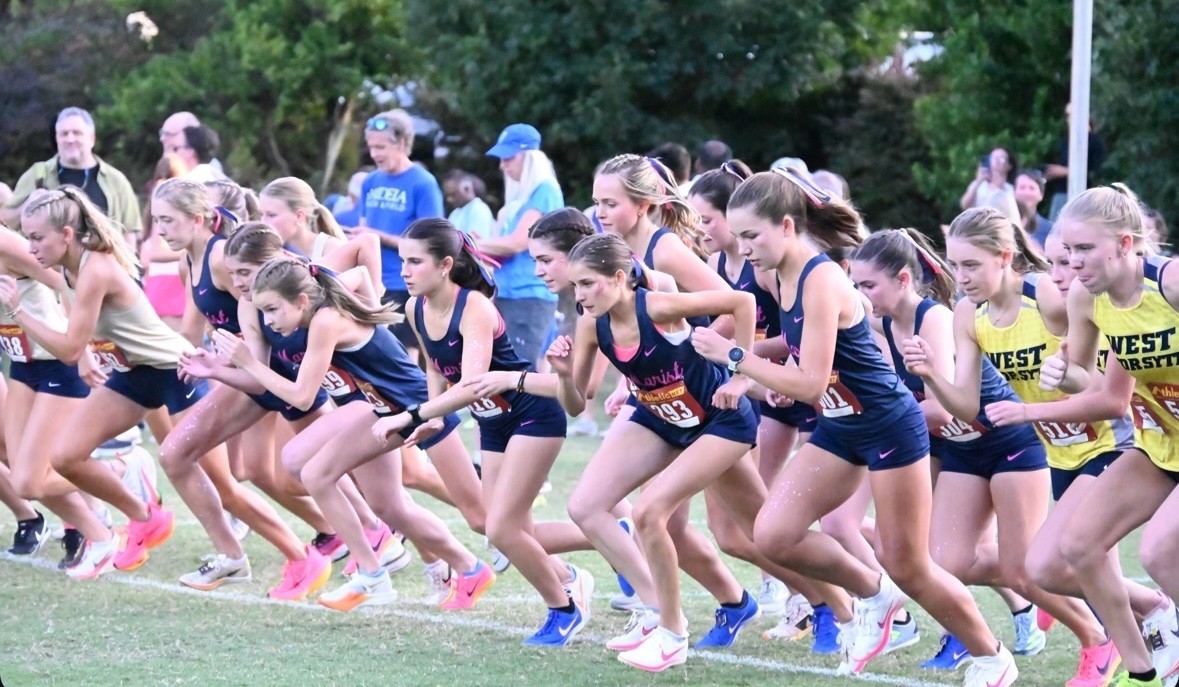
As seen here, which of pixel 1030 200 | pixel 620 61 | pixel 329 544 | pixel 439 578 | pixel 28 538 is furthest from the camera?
pixel 620 61

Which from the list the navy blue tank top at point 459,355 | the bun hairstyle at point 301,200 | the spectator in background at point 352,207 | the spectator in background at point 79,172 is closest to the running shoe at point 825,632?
the navy blue tank top at point 459,355

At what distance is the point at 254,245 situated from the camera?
7.03 meters

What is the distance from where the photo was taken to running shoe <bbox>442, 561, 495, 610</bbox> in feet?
23.1

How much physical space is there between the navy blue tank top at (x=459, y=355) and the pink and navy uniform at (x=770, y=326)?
0.99 m

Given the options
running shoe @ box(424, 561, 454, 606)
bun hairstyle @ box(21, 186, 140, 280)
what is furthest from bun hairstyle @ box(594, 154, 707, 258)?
bun hairstyle @ box(21, 186, 140, 280)

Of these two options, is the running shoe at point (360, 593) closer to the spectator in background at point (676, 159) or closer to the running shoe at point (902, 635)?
the running shoe at point (902, 635)

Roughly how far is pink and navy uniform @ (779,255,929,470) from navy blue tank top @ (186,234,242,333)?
3.08 meters

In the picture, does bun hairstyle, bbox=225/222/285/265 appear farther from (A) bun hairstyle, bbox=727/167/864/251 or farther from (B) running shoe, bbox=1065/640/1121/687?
(B) running shoe, bbox=1065/640/1121/687

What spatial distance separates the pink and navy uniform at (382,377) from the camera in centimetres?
688

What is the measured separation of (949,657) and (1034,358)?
3.99 feet

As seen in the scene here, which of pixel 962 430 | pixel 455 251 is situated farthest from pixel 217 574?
pixel 962 430

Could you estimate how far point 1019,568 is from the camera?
5.75 metres

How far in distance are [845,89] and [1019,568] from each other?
61.3 feet

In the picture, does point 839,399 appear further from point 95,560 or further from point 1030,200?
point 1030,200
